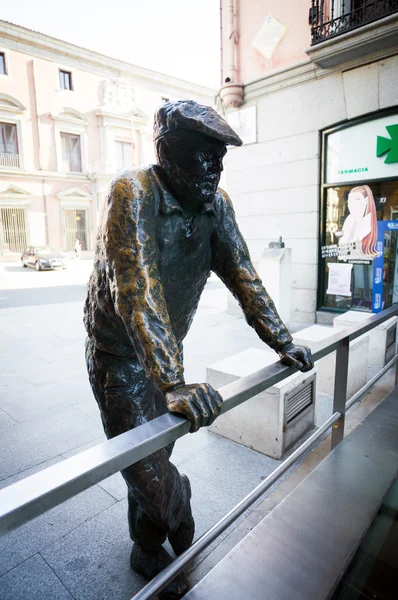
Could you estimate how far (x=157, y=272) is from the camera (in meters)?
1.51

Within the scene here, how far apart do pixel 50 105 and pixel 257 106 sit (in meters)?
24.8

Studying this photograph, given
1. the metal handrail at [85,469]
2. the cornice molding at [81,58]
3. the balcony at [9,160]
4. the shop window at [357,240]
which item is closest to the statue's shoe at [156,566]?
the metal handrail at [85,469]

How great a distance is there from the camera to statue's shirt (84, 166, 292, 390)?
1412 millimetres

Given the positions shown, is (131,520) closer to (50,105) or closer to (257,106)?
(257,106)

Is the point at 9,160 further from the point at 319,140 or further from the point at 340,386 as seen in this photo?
the point at 340,386

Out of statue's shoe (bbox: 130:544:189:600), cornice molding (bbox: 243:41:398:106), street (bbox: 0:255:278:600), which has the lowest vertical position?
street (bbox: 0:255:278:600)

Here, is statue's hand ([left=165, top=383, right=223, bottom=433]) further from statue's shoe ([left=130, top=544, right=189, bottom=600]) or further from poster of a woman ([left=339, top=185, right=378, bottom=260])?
poster of a woman ([left=339, top=185, right=378, bottom=260])

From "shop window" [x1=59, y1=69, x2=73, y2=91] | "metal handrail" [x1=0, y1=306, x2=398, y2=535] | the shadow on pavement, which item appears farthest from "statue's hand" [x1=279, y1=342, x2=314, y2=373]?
"shop window" [x1=59, y1=69, x2=73, y2=91]

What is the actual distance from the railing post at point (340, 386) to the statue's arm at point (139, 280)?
1.24 metres

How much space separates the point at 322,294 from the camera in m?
8.10

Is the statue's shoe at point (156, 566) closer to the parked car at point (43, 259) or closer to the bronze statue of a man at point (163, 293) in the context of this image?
the bronze statue of a man at point (163, 293)

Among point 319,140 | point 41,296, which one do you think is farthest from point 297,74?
point 41,296

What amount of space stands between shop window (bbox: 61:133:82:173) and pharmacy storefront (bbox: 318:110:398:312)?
2606cm

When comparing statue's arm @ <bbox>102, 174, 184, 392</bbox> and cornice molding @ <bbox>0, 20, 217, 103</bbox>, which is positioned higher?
cornice molding @ <bbox>0, 20, 217, 103</bbox>
